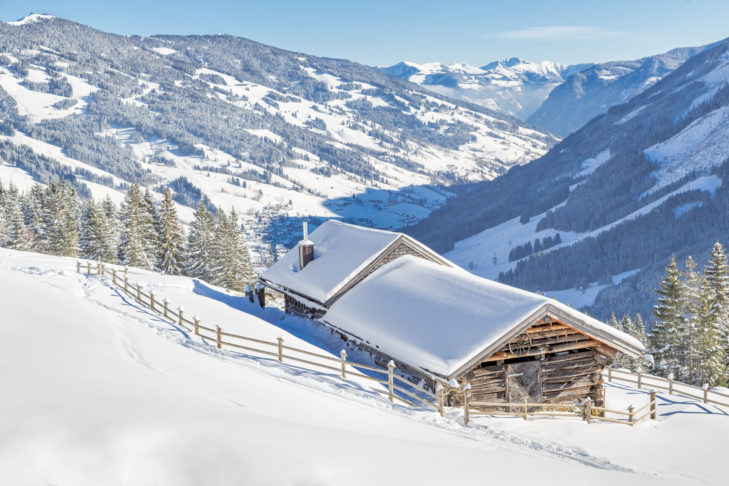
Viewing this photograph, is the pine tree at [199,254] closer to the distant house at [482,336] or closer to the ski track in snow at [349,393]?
the ski track in snow at [349,393]

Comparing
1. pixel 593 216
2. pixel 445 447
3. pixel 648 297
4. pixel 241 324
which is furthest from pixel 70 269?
pixel 593 216

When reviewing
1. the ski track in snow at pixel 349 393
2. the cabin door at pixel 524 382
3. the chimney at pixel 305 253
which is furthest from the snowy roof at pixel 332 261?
the cabin door at pixel 524 382

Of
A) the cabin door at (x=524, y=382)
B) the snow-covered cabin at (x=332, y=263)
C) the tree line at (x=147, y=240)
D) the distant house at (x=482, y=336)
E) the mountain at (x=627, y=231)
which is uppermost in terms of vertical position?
the mountain at (x=627, y=231)

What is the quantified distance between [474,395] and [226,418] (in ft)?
39.6

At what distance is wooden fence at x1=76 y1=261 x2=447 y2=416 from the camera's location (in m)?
17.8

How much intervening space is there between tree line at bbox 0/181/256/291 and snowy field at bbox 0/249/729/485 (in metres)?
30.0

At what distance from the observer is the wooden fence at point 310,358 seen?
1781 cm

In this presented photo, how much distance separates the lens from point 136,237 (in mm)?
54656

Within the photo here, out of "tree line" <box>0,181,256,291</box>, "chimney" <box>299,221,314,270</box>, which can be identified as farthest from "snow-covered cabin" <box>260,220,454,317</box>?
"tree line" <box>0,181,256,291</box>

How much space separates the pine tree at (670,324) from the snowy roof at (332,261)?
73.9 feet

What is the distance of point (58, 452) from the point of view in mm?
8016

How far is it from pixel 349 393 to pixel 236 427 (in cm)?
825

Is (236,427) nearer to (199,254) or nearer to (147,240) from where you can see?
(199,254)

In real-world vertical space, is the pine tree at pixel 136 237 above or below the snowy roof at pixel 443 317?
above
